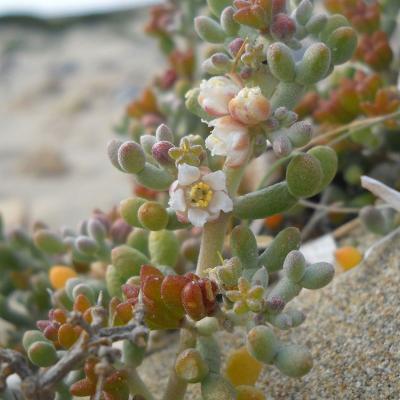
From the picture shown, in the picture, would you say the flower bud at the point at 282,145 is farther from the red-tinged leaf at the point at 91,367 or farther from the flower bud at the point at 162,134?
the red-tinged leaf at the point at 91,367

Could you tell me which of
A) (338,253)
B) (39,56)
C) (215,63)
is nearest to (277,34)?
(215,63)

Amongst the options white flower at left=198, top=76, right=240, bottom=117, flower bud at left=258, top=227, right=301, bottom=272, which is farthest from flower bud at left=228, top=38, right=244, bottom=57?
flower bud at left=258, top=227, right=301, bottom=272

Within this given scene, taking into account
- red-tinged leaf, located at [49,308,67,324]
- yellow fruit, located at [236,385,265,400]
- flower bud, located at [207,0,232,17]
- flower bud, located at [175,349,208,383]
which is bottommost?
yellow fruit, located at [236,385,265,400]

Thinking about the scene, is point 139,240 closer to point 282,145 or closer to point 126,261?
point 126,261

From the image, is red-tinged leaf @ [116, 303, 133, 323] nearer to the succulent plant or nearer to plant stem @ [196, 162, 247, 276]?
the succulent plant

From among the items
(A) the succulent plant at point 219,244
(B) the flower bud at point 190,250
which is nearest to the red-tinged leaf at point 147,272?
(A) the succulent plant at point 219,244

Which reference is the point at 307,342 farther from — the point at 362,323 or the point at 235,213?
the point at 235,213
